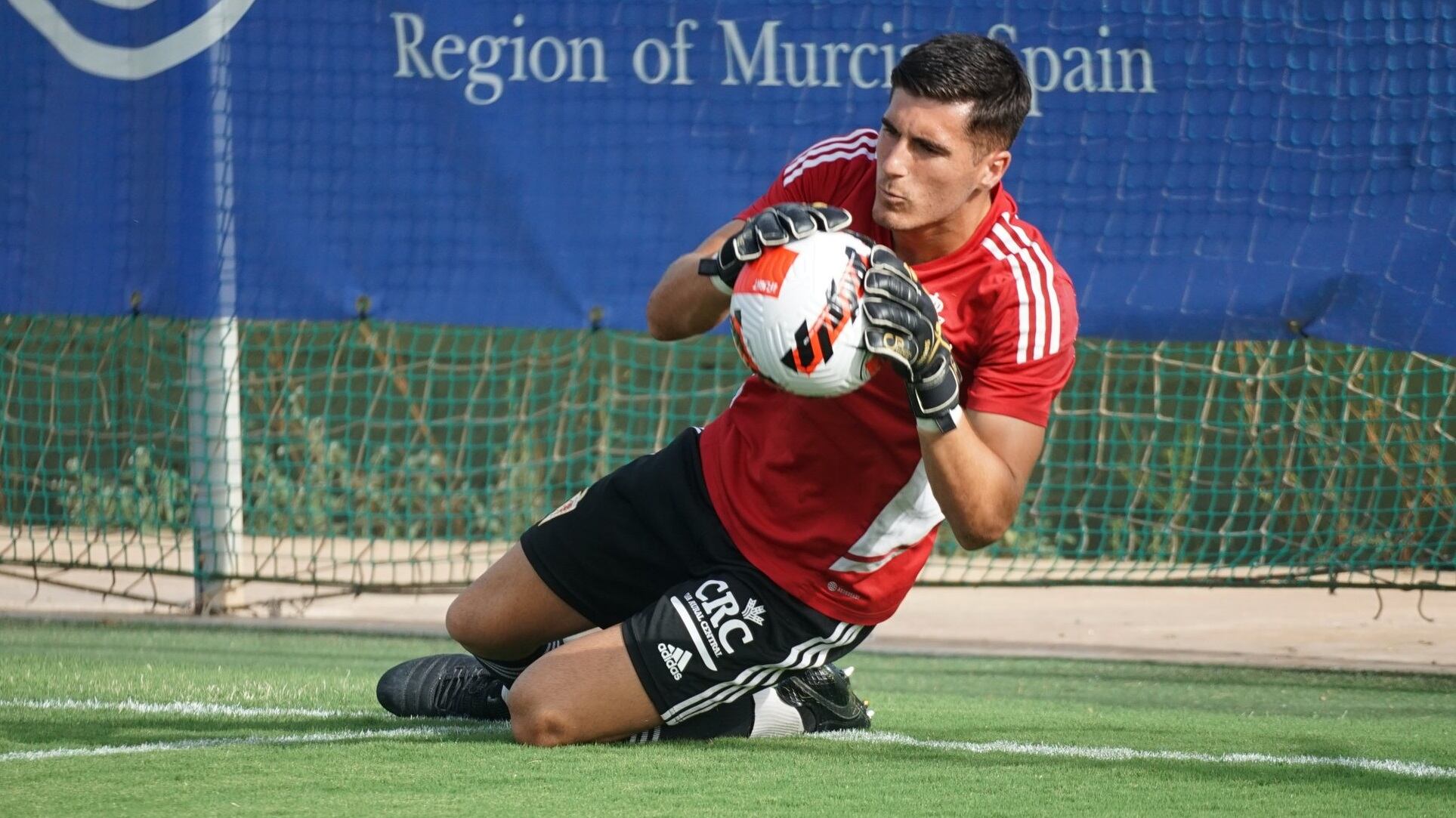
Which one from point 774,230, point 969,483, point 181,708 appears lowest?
point 181,708

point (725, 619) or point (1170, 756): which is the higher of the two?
point (725, 619)

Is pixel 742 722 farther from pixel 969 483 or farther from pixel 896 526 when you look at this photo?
pixel 969 483

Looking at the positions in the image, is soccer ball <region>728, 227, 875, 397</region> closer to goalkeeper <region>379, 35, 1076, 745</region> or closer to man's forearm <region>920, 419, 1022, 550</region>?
goalkeeper <region>379, 35, 1076, 745</region>

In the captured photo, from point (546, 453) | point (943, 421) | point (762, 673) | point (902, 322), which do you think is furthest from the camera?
point (546, 453)

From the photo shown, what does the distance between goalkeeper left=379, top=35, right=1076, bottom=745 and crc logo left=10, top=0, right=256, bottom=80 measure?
2.80 m

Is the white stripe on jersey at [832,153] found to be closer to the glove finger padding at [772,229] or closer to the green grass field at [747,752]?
the glove finger padding at [772,229]

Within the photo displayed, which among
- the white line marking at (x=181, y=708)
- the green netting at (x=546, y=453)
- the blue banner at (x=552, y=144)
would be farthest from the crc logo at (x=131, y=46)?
the white line marking at (x=181, y=708)

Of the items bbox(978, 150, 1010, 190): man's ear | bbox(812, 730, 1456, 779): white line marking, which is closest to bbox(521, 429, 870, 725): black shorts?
bbox(812, 730, 1456, 779): white line marking

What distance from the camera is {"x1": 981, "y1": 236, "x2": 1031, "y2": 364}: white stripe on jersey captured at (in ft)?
11.9

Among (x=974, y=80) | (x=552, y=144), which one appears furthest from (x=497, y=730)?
(x=552, y=144)

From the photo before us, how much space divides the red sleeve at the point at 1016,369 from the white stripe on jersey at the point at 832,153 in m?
0.58

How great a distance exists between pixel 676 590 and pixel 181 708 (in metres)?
1.40

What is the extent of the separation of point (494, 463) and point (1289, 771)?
20.4 ft

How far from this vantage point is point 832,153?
13.3 ft
